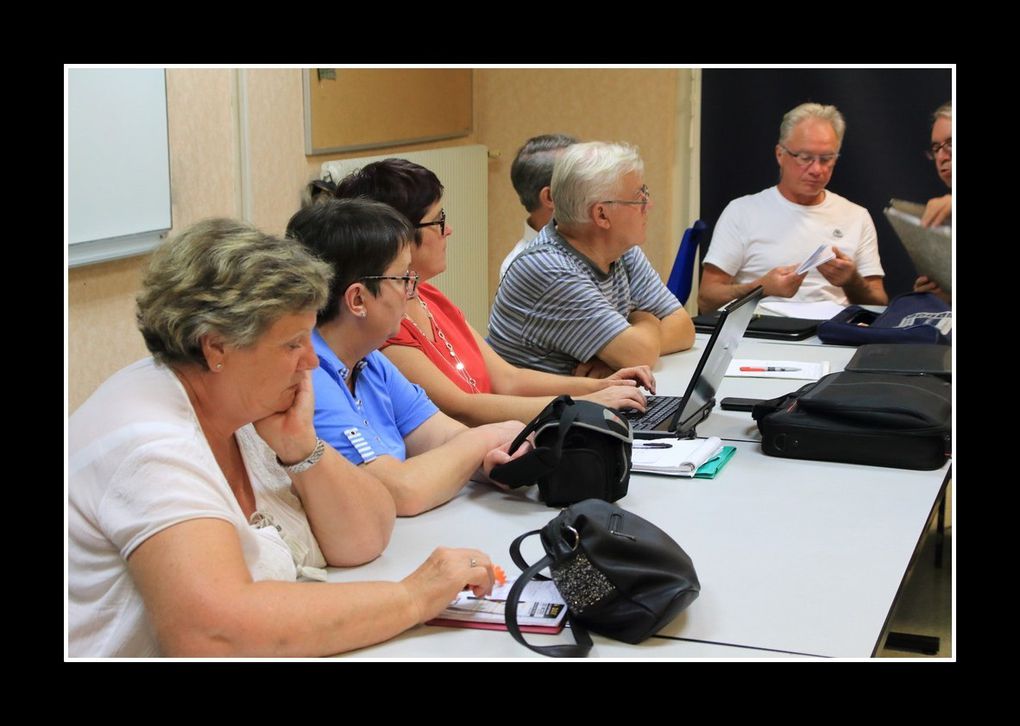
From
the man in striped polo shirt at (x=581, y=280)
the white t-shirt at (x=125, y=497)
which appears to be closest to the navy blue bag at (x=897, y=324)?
the man in striped polo shirt at (x=581, y=280)

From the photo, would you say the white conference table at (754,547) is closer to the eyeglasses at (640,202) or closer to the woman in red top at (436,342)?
the woman in red top at (436,342)

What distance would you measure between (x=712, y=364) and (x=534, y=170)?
4.89 feet

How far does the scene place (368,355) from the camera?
83.0 inches

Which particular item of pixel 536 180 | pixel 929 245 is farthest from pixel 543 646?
pixel 536 180

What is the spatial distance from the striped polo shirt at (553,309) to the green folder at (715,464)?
0.74 metres

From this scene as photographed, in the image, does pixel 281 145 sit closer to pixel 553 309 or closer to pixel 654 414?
pixel 553 309

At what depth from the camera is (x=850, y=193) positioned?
17.2ft

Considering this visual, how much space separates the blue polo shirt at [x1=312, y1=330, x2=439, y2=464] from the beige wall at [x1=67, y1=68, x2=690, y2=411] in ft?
4.47

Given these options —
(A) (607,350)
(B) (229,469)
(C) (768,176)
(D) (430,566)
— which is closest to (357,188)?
(A) (607,350)

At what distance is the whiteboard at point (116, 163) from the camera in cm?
308

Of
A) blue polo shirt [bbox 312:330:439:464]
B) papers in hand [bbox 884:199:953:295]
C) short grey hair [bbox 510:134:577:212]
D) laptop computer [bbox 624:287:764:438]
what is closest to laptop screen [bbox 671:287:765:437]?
laptop computer [bbox 624:287:764:438]

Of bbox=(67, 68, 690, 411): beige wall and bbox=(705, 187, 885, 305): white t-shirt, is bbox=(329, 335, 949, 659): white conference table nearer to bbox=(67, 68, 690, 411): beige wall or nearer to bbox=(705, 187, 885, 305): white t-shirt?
bbox=(67, 68, 690, 411): beige wall

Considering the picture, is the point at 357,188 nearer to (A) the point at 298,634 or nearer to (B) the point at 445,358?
(B) the point at 445,358

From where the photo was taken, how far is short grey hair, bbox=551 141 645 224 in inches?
118
